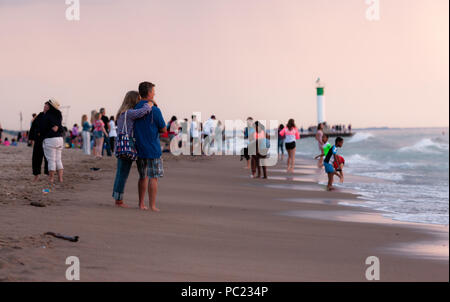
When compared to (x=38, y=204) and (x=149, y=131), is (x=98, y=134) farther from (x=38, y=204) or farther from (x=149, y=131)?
(x=149, y=131)

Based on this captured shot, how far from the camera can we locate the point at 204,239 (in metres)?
6.66

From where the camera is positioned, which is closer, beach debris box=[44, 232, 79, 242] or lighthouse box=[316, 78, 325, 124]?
beach debris box=[44, 232, 79, 242]

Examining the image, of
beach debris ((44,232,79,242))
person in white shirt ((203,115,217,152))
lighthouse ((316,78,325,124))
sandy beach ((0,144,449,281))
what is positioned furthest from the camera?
lighthouse ((316,78,325,124))

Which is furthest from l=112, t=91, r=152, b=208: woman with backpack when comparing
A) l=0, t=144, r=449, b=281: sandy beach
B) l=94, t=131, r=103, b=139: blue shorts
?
l=94, t=131, r=103, b=139: blue shorts

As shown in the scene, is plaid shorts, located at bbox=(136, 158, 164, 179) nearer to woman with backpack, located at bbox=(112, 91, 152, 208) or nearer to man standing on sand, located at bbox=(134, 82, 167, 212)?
man standing on sand, located at bbox=(134, 82, 167, 212)

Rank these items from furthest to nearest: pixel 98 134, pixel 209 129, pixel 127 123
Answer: pixel 209 129
pixel 98 134
pixel 127 123

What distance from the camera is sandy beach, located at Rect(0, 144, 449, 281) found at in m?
4.98

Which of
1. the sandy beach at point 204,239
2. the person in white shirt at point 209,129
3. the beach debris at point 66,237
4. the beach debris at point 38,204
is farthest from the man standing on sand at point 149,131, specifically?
the person in white shirt at point 209,129

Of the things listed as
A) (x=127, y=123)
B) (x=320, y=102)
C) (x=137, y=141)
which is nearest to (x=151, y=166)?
(x=137, y=141)

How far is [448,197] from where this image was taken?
578 inches

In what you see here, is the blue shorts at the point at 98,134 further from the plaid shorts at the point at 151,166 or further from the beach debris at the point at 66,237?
the beach debris at the point at 66,237

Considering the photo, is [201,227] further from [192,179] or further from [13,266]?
[192,179]
